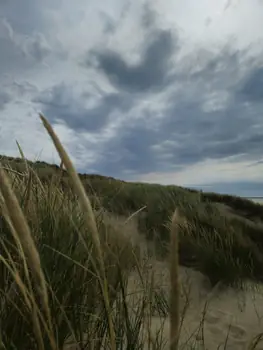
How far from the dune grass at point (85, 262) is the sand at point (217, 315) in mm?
148

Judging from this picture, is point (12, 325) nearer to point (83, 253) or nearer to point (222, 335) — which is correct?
point (83, 253)

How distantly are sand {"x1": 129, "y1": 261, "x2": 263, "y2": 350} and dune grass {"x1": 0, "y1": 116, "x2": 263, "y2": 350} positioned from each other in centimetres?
15

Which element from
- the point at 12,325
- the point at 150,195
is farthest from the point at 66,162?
the point at 150,195

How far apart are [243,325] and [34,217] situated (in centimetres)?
215

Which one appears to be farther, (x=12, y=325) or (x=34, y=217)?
(x=34, y=217)

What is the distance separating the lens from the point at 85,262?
2.37 m

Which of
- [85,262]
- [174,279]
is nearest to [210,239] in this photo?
[85,262]

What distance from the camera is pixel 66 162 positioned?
87 centimetres

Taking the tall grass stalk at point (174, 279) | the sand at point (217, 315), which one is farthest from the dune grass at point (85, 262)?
the sand at point (217, 315)

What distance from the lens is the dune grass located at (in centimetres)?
92

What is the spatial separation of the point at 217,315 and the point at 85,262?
1831 mm

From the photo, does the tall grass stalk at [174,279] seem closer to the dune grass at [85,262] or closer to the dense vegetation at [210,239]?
the dune grass at [85,262]

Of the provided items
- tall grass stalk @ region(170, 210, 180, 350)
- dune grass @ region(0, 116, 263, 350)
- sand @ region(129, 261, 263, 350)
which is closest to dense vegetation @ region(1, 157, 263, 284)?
dune grass @ region(0, 116, 263, 350)

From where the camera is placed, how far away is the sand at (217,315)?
300 centimetres
